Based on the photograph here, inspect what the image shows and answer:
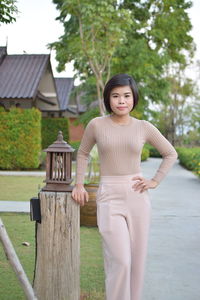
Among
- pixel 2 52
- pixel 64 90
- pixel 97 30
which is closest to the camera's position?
pixel 97 30

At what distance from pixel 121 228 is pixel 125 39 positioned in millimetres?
16829

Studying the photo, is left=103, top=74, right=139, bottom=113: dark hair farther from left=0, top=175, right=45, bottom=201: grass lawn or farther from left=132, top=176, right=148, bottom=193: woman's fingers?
left=0, top=175, right=45, bottom=201: grass lawn

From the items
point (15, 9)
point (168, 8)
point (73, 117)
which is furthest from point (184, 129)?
point (15, 9)

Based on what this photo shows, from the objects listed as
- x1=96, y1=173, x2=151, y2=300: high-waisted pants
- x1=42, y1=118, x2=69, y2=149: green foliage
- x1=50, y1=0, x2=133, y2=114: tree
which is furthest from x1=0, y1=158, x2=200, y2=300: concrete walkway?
x1=42, y1=118, x2=69, y2=149: green foliage

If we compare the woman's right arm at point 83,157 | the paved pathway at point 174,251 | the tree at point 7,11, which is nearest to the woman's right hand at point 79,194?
the woman's right arm at point 83,157

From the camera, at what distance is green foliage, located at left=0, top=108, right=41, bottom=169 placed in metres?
18.6

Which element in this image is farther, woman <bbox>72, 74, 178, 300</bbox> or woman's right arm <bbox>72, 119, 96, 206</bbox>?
woman's right arm <bbox>72, 119, 96, 206</bbox>

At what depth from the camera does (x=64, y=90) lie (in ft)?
109

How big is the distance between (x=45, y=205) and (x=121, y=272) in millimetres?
805

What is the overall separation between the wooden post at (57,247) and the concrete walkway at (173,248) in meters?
0.98

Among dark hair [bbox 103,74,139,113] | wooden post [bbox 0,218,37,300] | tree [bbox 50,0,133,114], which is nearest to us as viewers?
wooden post [bbox 0,218,37,300]

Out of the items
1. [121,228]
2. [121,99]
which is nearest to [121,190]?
[121,228]

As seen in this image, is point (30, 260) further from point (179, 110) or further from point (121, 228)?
point (179, 110)

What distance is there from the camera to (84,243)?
20.1 feet
